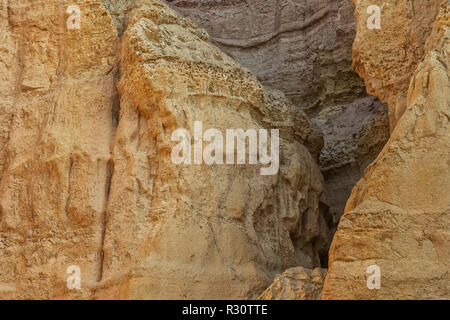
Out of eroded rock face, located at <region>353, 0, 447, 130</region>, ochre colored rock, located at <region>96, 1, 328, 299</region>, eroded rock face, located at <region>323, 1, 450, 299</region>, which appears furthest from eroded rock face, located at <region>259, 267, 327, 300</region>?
eroded rock face, located at <region>353, 0, 447, 130</region>

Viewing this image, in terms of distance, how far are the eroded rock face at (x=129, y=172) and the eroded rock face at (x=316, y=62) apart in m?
2.66

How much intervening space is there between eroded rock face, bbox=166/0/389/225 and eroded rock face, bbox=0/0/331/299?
2.66 meters

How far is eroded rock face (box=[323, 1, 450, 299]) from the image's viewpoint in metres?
7.32

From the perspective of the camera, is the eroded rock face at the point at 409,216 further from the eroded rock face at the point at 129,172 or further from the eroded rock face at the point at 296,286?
the eroded rock face at the point at 129,172

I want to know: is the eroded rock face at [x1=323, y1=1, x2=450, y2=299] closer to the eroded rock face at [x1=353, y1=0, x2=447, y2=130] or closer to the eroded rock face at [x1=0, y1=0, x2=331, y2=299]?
the eroded rock face at [x1=353, y1=0, x2=447, y2=130]

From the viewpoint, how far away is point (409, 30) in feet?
31.7

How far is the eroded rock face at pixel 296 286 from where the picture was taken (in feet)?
27.6

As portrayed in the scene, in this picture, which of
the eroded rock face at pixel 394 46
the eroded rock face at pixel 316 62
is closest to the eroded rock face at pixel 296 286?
the eroded rock face at pixel 394 46

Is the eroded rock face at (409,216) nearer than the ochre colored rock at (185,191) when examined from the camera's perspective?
Yes

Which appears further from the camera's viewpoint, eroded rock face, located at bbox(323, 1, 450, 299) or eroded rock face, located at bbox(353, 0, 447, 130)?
eroded rock face, located at bbox(353, 0, 447, 130)

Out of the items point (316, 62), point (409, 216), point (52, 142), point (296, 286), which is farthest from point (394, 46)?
point (316, 62)

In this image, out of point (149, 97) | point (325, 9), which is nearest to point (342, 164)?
point (325, 9)

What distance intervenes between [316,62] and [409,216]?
8.05m

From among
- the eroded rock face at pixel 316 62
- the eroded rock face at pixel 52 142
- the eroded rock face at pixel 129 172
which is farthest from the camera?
the eroded rock face at pixel 316 62
